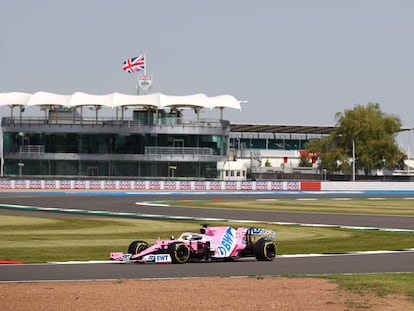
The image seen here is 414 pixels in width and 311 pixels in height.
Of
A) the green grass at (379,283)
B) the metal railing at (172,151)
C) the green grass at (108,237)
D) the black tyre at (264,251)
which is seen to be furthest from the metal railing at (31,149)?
the green grass at (379,283)

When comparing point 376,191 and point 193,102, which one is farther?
point 193,102

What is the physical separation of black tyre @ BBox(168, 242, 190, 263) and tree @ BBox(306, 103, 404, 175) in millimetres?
125240

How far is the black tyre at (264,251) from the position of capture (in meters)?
26.2

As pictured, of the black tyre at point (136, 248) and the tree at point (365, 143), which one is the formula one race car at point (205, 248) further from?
the tree at point (365, 143)

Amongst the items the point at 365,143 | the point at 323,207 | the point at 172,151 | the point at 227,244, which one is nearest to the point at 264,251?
the point at 227,244

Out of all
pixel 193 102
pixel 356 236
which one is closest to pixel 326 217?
pixel 356 236

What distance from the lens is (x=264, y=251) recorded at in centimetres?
2612

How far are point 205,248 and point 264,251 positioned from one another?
1797 millimetres

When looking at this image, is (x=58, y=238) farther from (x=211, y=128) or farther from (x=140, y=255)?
(x=211, y=128)

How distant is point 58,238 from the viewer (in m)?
34.1

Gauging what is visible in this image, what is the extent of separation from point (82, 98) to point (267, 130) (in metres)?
68.5

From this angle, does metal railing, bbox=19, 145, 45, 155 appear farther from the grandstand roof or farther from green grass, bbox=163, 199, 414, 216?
the grandstand roof

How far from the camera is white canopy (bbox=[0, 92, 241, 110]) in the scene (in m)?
120

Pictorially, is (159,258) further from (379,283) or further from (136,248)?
(379,283)
